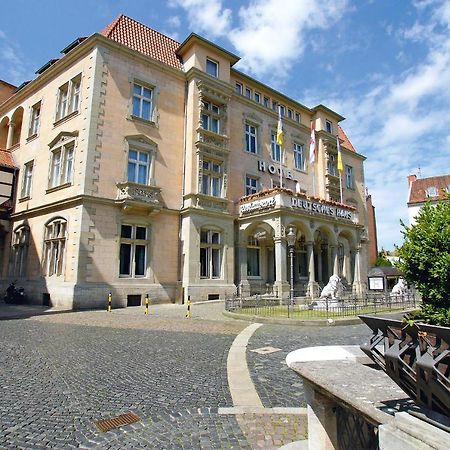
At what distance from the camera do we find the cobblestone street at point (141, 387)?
398cm

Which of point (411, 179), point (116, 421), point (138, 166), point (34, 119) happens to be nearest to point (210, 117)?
point (138, 166)

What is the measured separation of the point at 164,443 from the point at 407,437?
9.54 ft

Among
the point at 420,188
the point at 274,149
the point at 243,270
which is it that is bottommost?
the point at 243,270

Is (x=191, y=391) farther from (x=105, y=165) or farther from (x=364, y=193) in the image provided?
(x=364, y=193)

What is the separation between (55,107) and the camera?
2400cm

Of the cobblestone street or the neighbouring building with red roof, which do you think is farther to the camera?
the neighbouring building with red roof

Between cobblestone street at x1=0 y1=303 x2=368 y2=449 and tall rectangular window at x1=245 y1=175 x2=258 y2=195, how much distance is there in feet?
57.9

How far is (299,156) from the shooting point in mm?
32781

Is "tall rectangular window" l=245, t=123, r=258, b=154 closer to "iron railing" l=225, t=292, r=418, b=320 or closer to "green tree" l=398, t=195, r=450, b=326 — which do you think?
"iron railing" l=225, t=292, r=418, b=320

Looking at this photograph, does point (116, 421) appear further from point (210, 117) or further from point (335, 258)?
point (335, 258)

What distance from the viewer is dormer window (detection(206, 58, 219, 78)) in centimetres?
2609

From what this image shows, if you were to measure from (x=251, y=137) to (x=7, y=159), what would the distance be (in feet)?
66.3

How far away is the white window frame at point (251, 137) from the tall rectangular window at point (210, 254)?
847 centimetres

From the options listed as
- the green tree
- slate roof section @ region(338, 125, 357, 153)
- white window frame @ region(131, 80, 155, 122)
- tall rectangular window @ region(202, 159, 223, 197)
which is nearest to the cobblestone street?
the green tree
